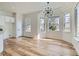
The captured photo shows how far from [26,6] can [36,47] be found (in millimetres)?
753

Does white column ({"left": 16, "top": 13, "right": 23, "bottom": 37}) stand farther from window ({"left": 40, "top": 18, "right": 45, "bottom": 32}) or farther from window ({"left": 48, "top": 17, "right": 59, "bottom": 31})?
window ({"left": 48, "top": 17, "right": 59, "bottom": 31})

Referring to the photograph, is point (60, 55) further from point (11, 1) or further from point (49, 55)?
point (11, 1)

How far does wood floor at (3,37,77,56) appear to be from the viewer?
1803 mm

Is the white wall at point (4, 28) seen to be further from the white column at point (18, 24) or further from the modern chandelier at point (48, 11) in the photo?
the modern chandelier at point (48, 11)

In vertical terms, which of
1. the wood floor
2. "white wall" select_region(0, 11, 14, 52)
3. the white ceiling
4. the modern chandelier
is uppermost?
the white ceiling

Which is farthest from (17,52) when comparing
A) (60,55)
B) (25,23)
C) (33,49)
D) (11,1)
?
(11,1)

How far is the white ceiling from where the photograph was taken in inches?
71.9

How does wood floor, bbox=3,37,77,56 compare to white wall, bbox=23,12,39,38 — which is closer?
wood floor, bbox=3,37,77,56

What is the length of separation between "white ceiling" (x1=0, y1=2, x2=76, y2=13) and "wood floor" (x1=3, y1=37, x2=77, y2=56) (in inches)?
20.7

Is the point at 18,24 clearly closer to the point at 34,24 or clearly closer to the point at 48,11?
the point at 34,24

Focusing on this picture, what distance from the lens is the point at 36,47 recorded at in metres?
1.85

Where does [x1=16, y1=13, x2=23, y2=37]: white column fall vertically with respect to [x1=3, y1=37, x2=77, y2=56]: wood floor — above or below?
above

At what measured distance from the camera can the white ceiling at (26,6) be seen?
5.99 ft

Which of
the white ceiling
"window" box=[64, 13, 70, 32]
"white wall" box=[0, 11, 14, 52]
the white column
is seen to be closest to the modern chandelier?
the white ceiling
